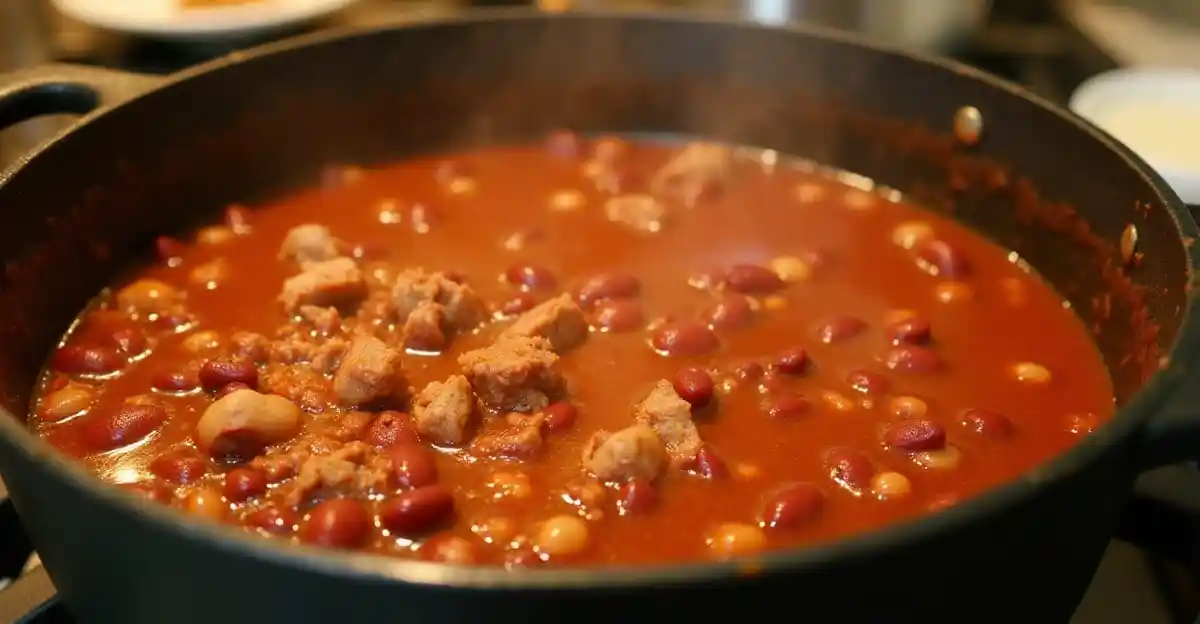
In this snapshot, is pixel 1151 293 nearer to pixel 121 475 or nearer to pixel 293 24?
pixel 121 475

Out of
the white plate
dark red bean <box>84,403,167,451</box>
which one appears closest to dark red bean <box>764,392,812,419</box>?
dark red bean <box>84,403,167,451</box>

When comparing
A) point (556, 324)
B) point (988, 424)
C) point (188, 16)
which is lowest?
point (988, 424)

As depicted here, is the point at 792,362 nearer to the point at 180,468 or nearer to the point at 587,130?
the point at 180,468

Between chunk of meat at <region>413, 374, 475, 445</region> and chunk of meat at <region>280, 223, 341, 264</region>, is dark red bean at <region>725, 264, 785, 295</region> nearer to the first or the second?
chunk of meat at <region>413, 374, 475, 445</region>

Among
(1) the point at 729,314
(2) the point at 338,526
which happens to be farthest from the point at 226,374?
(1) the point at 729,314

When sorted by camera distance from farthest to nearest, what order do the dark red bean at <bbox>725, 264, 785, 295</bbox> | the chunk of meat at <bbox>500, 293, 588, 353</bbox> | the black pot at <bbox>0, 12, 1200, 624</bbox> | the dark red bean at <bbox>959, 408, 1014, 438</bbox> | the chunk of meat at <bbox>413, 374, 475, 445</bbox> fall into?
the dark red bean at <bbox>725, 264, 785, 295</bbox> → the chunk of meat at <bbox>500, 293, 588, 353</bbox> → the dark red bean at <bbox>959, 408, 1014, 438</bbox> → the chunk of meat at <bbox>413, 374, 475, 445</bbox> → the black pot at <bbox>0, 12, 1200, 624</bbox>
